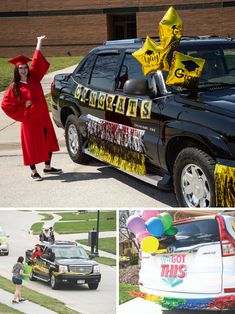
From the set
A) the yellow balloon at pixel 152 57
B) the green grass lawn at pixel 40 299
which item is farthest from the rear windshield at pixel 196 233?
the yellow balloon at pixel 152 57

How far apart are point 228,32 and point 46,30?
13862 millimetres

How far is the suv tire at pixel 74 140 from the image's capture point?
8273mm

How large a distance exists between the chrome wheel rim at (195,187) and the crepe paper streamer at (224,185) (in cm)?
22

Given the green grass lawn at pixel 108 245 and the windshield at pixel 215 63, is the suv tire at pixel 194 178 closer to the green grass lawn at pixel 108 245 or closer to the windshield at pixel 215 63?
the windshield at pixel 215 63

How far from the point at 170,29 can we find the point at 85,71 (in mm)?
2230

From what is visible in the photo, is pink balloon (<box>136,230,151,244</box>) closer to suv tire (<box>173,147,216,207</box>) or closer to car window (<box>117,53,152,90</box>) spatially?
suv tire (<box>173,147,216,207</box>)

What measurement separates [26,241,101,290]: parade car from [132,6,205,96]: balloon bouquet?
2379mm

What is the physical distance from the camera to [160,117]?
6043 mm

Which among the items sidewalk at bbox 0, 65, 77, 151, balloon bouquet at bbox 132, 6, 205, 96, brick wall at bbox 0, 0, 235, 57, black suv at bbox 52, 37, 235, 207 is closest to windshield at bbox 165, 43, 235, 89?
black suv at bbox 52, 37, 235, 207

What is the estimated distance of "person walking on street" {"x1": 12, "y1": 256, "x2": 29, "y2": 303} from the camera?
4180 mm

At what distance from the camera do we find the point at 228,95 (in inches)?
228

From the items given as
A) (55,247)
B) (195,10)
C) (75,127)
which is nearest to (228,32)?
(195,10)

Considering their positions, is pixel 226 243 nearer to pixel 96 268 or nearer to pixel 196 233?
pixel 196 233

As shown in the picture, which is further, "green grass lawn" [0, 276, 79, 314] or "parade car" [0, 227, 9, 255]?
"parade car" [0, 227, 9, 255]
